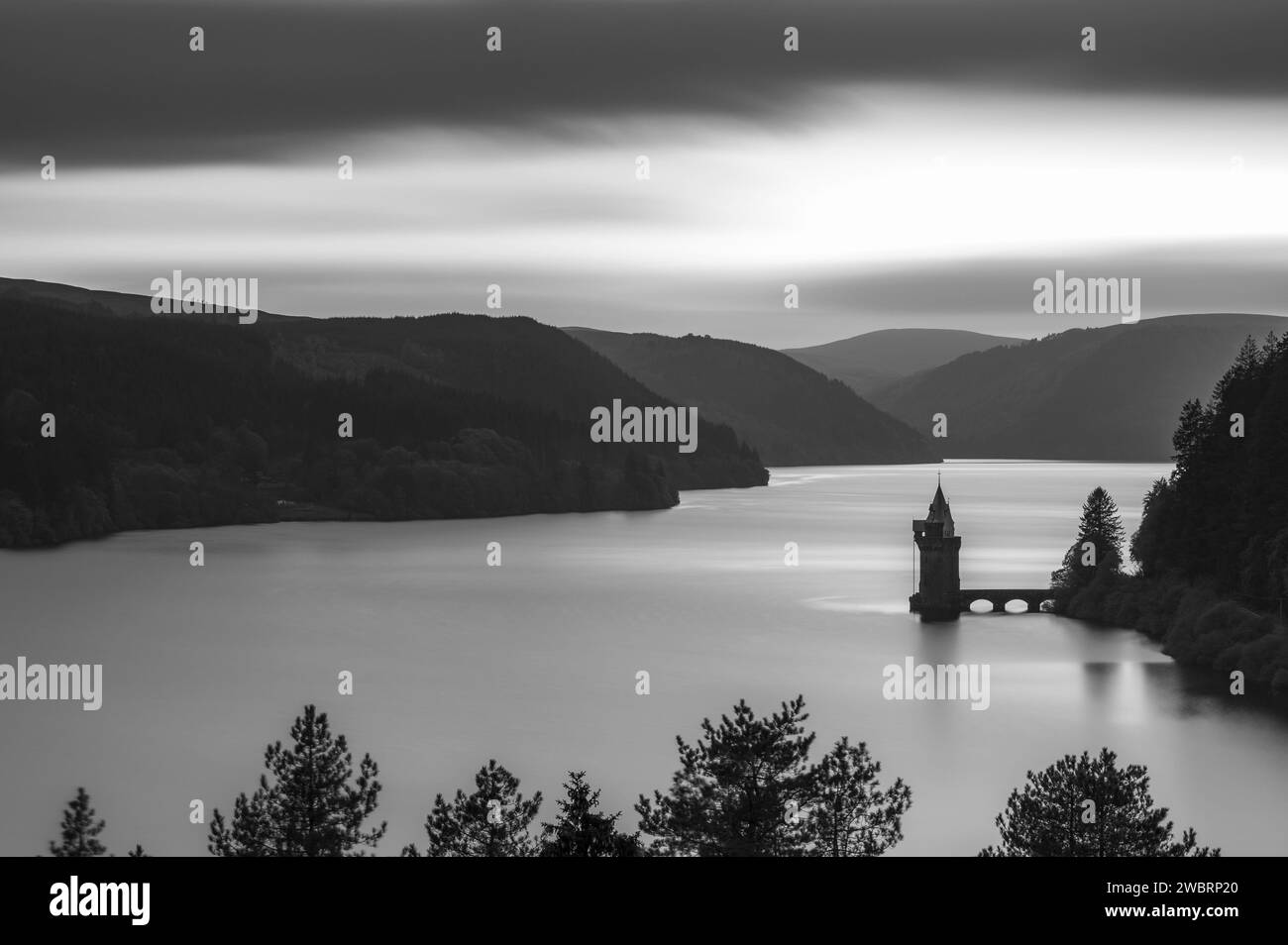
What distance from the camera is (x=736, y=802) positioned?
2275 centimetres

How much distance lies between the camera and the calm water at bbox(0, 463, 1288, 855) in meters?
38.1

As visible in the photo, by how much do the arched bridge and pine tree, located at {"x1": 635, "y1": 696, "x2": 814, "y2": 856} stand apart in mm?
48949

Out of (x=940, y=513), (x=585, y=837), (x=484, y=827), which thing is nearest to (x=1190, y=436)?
(x=940, y=513)

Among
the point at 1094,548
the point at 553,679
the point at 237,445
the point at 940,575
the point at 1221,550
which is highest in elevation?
the point at 237,445

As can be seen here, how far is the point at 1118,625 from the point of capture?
64.9m

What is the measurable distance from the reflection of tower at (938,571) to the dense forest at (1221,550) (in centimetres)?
493

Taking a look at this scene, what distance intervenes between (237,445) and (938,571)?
101831mm

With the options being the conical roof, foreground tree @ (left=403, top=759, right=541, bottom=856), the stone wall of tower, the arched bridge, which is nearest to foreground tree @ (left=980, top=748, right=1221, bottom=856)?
foreground tree @ (left=403, top=759, right=541, bottom=856)

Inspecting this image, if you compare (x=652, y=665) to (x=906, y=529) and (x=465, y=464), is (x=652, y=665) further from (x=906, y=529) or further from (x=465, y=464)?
(x=465, y=464)

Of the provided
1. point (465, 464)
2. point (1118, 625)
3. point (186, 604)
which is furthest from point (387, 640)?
point (465, 464)

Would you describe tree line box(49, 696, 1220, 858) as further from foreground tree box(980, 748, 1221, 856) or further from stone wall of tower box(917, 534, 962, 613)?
stone wall of tower box(917, 534, 962, 613)

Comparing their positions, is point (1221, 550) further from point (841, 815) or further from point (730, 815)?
point (730, 815)
